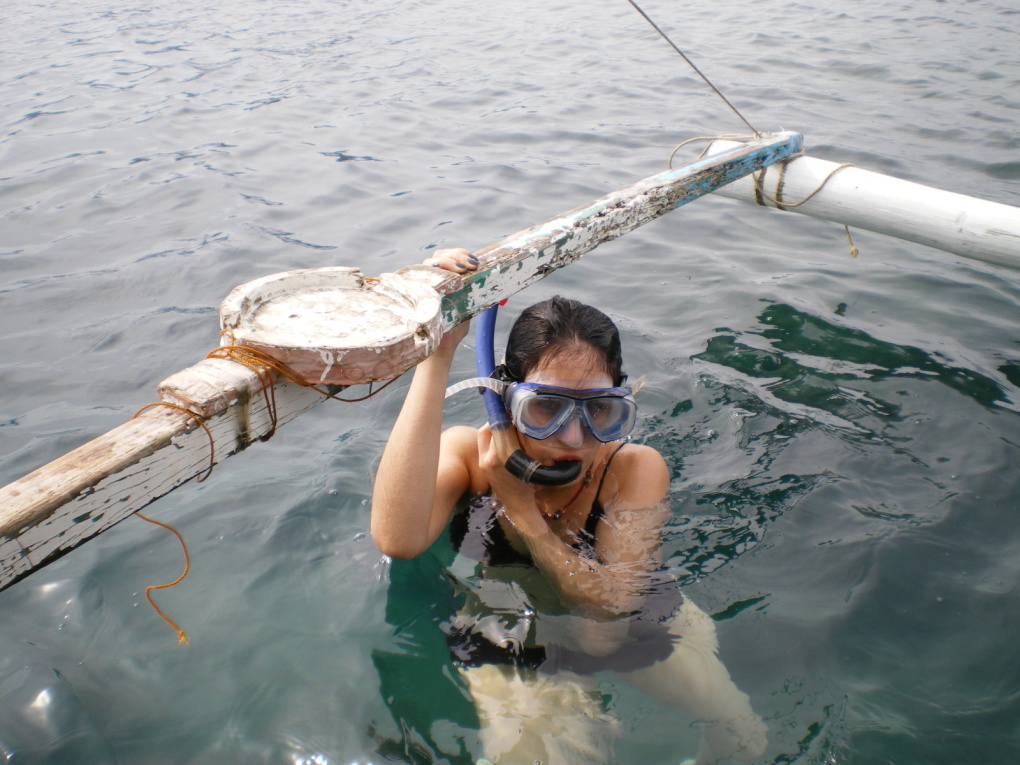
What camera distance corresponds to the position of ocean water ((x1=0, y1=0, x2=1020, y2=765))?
2734 millimetres

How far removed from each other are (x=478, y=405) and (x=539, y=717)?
2188 mm

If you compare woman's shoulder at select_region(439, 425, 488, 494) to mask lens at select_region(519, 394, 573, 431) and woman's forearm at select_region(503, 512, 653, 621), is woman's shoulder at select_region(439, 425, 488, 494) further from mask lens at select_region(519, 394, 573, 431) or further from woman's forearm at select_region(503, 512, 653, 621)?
mask lens at select_region(519, 394, 573, 431)

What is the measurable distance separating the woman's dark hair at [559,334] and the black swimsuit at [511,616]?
1.93 ft

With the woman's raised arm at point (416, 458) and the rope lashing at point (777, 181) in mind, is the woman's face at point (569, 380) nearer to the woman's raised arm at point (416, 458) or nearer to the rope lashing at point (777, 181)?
the woman's raised arm at point (416, 458)

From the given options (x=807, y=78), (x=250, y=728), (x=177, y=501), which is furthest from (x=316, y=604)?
(x=807, y=78)

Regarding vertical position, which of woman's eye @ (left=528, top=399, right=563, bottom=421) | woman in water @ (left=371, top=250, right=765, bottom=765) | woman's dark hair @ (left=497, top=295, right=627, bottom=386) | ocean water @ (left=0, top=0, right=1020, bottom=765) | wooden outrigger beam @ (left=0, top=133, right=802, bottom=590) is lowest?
ocean water @ (left=0, top=0, right=1020, bottom=765)

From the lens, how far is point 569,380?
277cm

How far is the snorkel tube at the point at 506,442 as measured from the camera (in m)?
2.74

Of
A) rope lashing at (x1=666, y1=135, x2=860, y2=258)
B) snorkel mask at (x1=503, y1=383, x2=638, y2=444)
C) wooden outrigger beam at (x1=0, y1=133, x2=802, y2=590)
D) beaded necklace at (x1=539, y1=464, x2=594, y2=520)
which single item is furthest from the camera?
rope lashing at (x1=666, y1=135, x2=860, y2=258)

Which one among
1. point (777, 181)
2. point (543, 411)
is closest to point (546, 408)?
point (543, 411)

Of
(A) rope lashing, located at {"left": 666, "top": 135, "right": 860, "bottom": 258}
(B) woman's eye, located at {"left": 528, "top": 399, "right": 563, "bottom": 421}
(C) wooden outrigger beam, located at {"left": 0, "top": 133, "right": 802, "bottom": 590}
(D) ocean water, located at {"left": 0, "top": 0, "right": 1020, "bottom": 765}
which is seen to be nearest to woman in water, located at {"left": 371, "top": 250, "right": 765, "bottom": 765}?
(B) woman's eye, located at {"left": 528, "top": 399, "right": 563, "bottom": 421}

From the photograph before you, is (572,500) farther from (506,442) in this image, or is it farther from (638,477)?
(506,442)

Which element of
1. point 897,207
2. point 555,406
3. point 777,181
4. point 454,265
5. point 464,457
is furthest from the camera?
point 777,181

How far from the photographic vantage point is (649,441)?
414cm
